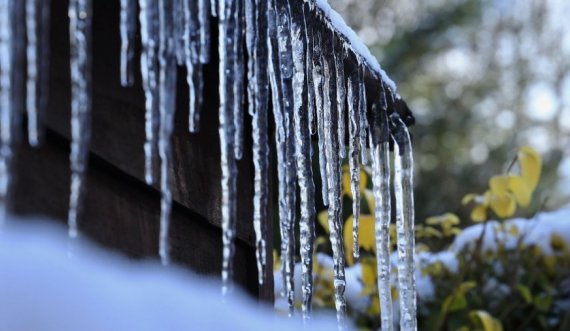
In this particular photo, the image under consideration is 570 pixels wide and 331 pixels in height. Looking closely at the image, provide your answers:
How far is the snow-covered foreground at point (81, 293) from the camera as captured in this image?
0.79m

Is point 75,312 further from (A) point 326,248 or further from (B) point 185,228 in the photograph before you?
(A) point 326,248

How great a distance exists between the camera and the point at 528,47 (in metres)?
12.8

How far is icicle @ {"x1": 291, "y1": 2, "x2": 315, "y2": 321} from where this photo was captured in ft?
4.87

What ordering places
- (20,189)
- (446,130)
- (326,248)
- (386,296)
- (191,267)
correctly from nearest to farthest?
(20,189)
(191,267)
(386,296)
(326,248)
(446,130)

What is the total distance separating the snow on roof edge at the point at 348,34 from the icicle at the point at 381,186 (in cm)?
8

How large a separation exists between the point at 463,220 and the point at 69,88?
196 inches

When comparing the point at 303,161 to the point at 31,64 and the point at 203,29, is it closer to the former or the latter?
the point at 203,29

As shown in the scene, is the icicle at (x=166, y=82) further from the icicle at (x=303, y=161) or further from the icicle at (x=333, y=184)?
the icicle at (x=333, y=184)

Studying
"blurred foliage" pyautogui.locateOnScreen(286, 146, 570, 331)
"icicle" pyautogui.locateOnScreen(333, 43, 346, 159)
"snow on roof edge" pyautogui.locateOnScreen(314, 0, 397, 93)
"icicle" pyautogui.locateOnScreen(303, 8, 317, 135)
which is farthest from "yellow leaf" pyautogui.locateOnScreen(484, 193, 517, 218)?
"icicle" pyautogui.locateOnScreen(303, 8, 317, 135)


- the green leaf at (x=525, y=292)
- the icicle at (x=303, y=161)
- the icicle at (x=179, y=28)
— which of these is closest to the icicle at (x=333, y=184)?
the icicle at (x=303, y=161)

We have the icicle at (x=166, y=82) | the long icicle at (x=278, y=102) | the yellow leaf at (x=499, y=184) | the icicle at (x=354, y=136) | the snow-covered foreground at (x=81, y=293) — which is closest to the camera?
the snow-covered foreground at (x=81, y=293)

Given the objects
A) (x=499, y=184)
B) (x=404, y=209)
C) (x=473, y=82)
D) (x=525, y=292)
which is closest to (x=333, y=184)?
(x=404, y=209)

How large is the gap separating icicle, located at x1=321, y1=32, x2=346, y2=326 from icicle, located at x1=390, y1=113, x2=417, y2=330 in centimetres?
33

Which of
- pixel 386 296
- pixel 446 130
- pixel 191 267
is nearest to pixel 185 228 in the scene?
pixel 191 267
